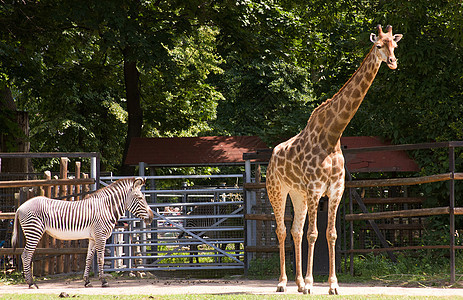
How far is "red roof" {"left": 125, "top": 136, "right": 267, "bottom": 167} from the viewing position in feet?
50.4

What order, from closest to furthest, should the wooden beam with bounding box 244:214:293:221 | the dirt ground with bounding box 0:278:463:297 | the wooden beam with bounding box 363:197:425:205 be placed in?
the dirt ground with bounding box 0:278:463:297 < the wooden beam with bounding box 244:214:293:221 < the wooden beam with bounding box 363:197:425:205

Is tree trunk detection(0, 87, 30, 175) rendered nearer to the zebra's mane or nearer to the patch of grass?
the zebra's mane

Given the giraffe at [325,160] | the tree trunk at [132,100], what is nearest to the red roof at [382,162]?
the giraffe at [325,160]

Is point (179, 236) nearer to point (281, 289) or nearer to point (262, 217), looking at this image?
point (262, 217)

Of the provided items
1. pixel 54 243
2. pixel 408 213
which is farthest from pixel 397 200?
pixel 54 243

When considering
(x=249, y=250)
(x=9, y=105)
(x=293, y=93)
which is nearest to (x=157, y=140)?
(x=9, y=105)

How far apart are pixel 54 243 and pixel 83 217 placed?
6.25ft

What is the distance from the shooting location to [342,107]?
8.27 metres

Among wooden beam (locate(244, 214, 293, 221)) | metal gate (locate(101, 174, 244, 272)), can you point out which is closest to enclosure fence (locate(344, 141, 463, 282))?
wooden beam (locate(244, 214, 293, 221))

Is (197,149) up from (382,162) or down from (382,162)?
up

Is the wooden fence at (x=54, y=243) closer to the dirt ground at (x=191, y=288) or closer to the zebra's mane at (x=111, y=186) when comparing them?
the dirt ground at (x=191, y=288)

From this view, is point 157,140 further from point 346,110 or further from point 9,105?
point 346,110

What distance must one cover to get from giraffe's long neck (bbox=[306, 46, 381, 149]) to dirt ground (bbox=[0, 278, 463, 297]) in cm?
201

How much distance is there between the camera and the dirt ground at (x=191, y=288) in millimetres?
8359
